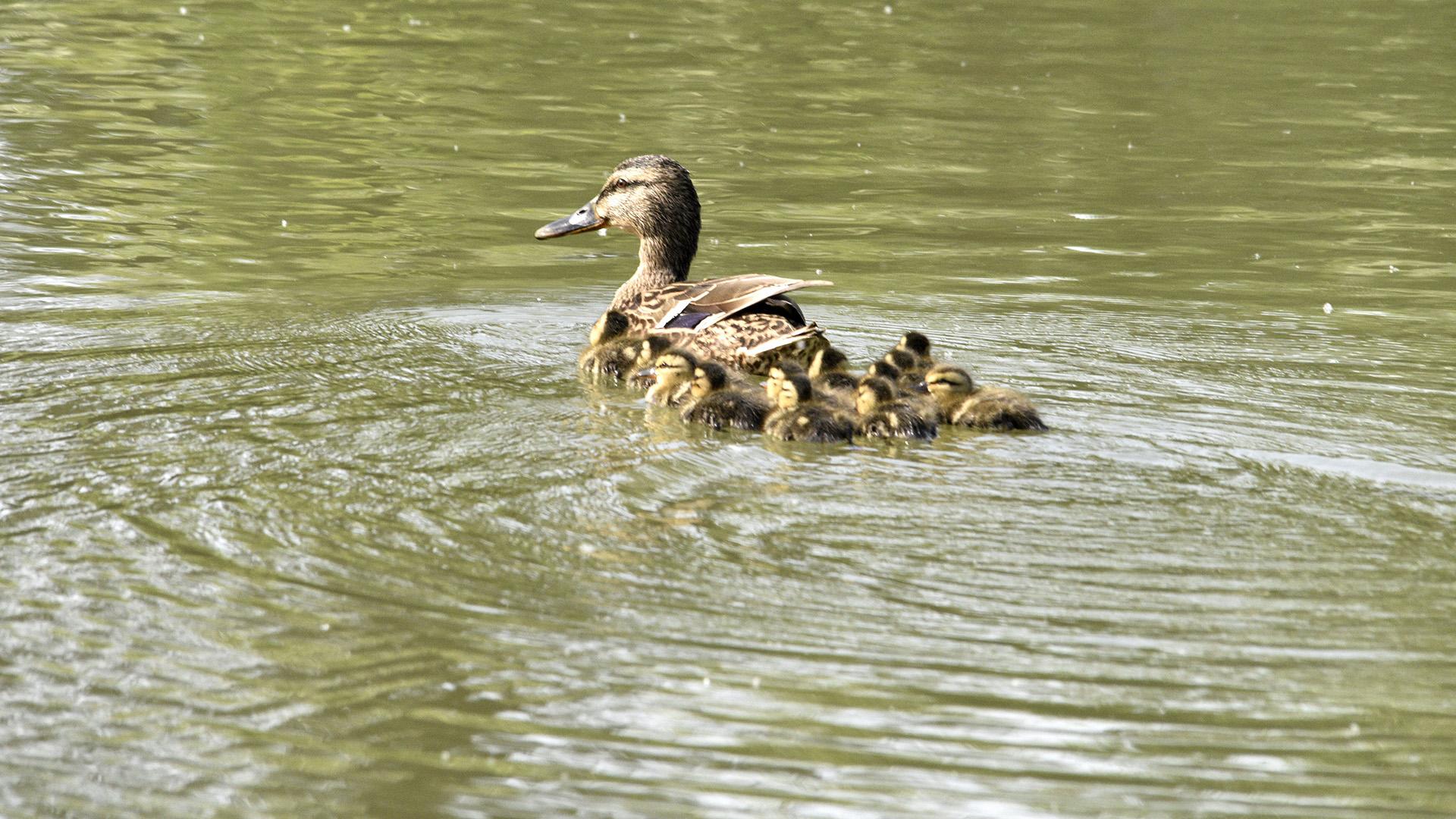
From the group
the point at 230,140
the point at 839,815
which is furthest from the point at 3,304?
the point at 839,815

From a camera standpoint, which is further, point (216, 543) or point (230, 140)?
point (230, 140)

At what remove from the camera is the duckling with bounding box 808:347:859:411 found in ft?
21.4

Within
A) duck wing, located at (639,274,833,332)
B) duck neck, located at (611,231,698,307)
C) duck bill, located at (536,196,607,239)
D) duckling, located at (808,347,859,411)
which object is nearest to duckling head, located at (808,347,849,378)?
duckling, located at (808,347,859,411)

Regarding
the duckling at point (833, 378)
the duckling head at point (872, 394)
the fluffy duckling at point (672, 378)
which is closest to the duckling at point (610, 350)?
the fluffy duckling at point (672, 378)

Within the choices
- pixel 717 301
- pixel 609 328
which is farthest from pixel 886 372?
pixel 609 328

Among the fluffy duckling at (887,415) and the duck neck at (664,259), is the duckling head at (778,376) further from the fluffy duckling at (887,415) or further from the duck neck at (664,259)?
the duck neck at (664,259)

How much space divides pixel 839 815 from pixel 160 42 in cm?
1449

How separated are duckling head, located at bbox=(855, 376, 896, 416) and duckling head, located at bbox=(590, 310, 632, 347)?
1444 mm

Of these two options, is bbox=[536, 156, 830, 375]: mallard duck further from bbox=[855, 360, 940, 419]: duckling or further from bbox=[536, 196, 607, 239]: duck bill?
bbox=[855, 360, 940, 419]: duckling

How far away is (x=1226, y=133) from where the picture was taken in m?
13.8

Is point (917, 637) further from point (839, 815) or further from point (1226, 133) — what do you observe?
point (1226, 133)

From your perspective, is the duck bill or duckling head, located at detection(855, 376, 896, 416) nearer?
duckling head, located at detection(855, 376, 896, 416)

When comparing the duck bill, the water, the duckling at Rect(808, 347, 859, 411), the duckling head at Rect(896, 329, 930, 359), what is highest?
the duck bill

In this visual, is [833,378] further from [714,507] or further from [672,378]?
[714,507]
